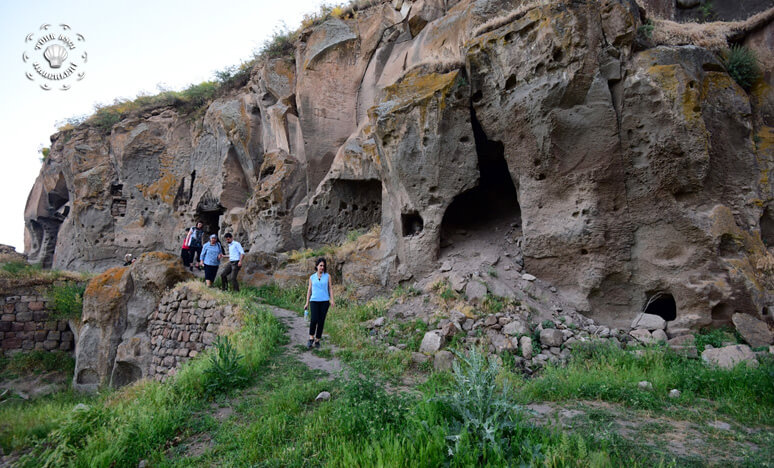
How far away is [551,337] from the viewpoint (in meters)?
6.21

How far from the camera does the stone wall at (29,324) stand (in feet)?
36.7

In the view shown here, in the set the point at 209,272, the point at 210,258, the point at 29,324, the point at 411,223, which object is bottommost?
the point at 29,324

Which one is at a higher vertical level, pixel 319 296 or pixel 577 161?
pixel 577 161

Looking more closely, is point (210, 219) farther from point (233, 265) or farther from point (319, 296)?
point (319, 296)

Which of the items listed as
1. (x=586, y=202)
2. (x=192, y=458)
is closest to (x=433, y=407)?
(x=192, y=458)

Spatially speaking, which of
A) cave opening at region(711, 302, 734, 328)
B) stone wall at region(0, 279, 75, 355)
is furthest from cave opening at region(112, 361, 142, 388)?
cave opening at region(711, 302, 734, 328)

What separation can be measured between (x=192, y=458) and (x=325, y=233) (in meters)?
10.0

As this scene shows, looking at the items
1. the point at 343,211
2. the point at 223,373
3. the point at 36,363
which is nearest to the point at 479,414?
the point at 223,373

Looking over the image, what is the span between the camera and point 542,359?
19.2 feet

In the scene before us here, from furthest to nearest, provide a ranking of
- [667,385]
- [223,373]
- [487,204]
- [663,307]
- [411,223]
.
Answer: [487,204], [411,223], [663,307], [223,373], [667,385]

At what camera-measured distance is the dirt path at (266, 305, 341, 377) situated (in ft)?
18.4

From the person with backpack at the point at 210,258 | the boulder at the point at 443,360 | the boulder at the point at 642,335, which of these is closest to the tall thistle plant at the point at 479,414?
the boulder at the point at 443,360

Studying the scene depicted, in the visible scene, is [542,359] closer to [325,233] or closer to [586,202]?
[586,202]

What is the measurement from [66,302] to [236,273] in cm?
591
